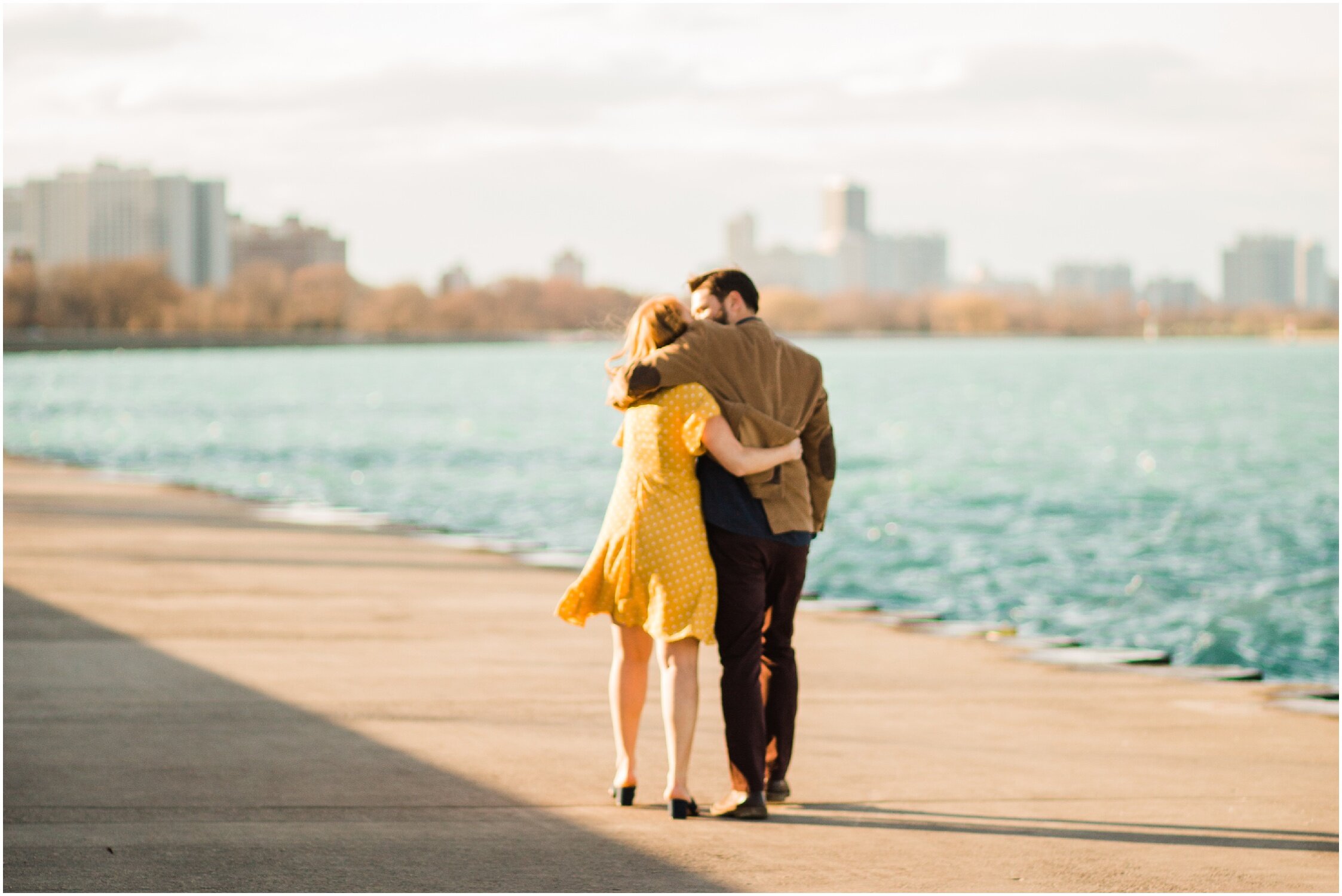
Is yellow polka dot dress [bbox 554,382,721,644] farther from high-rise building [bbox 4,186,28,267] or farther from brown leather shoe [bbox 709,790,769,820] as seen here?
high-rise building [bbox 4,186,28,267]

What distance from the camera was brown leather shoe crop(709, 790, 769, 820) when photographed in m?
5.49

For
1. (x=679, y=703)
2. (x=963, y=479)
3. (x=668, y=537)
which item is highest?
(x=668, y=537)

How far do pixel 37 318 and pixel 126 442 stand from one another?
13442 centimetres

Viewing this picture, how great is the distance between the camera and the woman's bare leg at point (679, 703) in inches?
217

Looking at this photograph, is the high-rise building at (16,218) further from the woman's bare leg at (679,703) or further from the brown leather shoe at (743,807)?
the brown leather shoe at (743,807)

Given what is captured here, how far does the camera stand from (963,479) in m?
37.0

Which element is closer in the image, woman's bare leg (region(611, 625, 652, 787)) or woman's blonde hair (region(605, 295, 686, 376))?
woman's blonde hair (region(605, 295, 686, 376))

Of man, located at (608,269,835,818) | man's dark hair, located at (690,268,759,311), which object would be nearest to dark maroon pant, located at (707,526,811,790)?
man, located at (608,269,835,818)

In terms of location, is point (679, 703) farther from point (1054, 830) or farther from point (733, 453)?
point (1054, 830)

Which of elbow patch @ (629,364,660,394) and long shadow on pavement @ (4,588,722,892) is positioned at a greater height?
elbow patch @ (629,364,660,394)

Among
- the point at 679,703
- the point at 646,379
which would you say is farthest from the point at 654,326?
the point at 679,703

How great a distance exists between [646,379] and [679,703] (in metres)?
1.10

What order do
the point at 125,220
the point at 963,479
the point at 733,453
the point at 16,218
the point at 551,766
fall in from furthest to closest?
the point at 125,220, the point at 16,218, the point at 963,479, the point at 551,766, the point at 733,453

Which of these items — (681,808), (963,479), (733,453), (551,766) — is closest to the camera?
(733,453)
